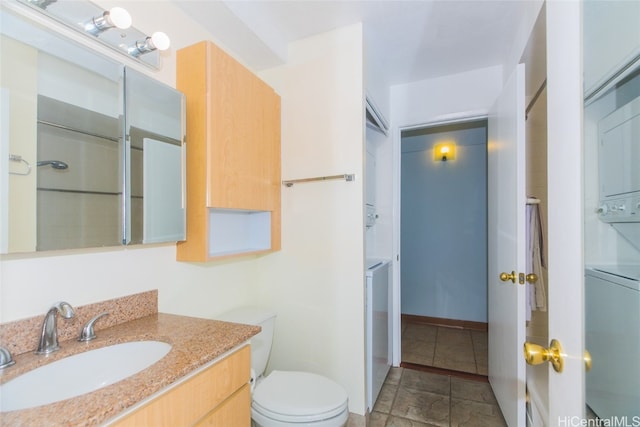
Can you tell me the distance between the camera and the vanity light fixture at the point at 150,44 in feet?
3.97

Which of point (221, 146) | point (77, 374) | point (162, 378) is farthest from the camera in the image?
point (221, 146)

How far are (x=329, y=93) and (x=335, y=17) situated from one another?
1.39 ft

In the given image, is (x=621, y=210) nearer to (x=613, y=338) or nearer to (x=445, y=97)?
(x=613, y=338)

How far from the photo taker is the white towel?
1.68 meters

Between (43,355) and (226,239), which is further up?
(226,239)

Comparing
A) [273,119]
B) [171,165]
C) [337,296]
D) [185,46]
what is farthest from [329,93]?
[337,296]

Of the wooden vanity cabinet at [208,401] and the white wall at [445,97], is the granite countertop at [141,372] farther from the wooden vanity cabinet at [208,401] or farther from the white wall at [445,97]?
the white wall at [445,97]

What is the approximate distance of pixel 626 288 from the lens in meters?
1.05

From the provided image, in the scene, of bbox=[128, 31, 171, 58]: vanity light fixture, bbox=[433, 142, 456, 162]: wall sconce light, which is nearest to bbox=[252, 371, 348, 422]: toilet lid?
bbox=[128, 31, 171, 58]: vanity light fixture

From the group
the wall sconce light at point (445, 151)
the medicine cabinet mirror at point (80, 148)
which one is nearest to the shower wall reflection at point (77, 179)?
the medicine cabinet mirror at point (80, 148)

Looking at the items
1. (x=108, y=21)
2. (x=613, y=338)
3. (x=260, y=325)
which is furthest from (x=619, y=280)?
(x=108, y=21)

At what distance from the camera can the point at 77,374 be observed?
901 millimetres

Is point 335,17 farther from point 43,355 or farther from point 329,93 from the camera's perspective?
point 43,355

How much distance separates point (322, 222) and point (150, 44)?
4.02 feet
